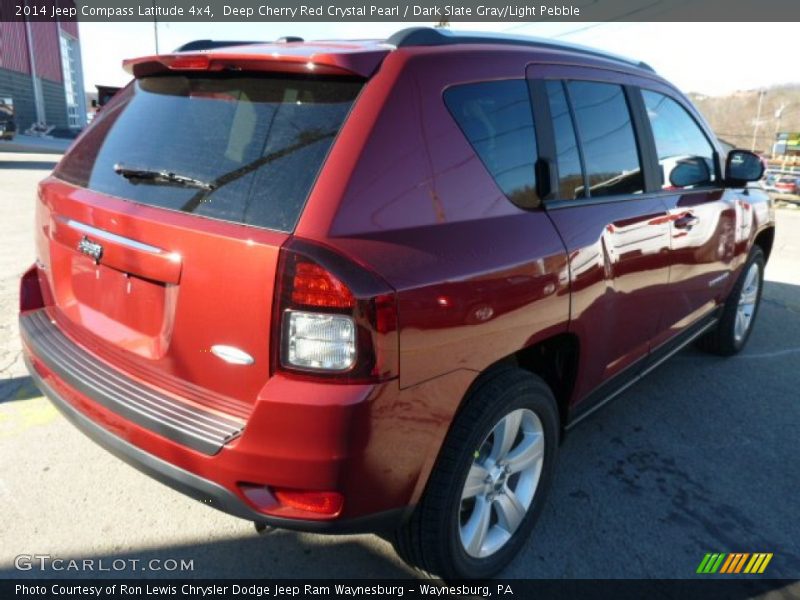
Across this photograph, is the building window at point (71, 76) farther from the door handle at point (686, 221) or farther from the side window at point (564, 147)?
the side window at point (564, 147)

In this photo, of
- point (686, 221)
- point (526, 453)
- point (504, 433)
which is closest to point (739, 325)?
point (686, 221)

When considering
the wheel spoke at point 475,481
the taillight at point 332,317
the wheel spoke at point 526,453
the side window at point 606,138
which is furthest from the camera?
the side window at point 606,138

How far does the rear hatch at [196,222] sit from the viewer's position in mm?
1740

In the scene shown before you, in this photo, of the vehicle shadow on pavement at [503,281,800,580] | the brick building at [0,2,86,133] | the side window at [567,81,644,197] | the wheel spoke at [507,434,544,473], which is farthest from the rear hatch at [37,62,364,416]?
the brick building at [0,2,86,133]

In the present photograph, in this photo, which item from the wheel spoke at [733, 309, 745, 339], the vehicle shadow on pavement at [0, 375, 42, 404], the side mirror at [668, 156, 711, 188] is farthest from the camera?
the wheel spoke at [733, 309, 745, 339]

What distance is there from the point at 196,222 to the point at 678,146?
284cm

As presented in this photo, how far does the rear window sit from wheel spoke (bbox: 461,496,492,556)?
128 cm

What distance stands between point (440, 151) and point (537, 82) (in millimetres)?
739

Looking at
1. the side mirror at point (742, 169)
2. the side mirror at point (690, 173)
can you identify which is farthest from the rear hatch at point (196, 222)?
the side mirror at point (742, 169)

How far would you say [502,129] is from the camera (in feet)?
7.29

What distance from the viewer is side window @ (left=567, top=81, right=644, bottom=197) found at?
104 inches

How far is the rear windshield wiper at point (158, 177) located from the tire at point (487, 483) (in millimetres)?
1116

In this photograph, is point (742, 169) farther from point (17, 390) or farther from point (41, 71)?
point (41, 71)

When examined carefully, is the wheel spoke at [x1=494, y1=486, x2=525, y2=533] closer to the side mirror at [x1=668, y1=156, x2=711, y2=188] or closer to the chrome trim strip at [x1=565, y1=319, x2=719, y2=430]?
the chrome trim strip at [x1=565, y1=319, x2=719, y2=430]
